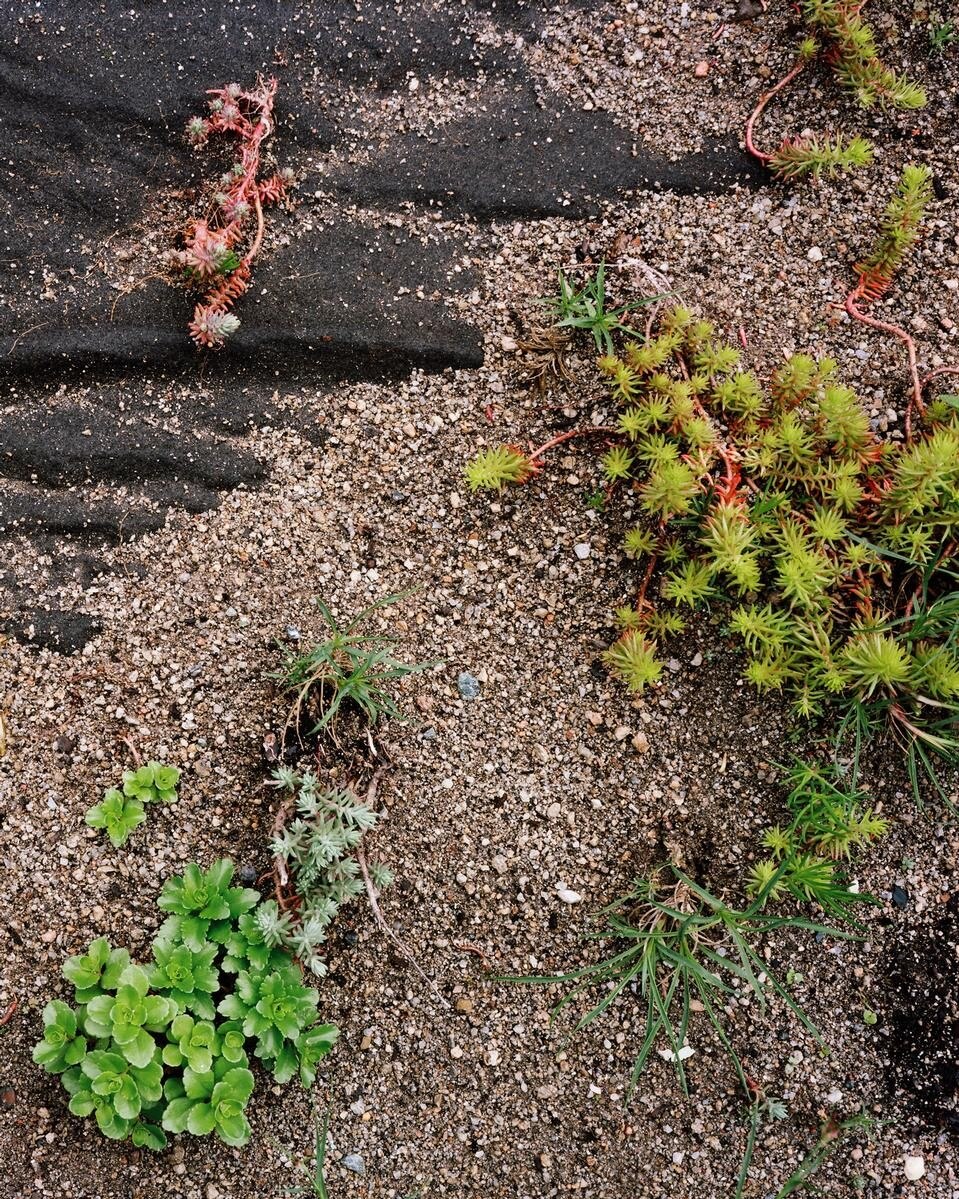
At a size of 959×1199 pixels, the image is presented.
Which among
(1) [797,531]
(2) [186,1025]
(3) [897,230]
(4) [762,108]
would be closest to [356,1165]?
(2) [186,1025]

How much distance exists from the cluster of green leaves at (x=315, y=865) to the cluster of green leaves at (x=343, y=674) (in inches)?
8.3

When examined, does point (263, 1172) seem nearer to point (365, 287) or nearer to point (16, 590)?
point (16, 590)

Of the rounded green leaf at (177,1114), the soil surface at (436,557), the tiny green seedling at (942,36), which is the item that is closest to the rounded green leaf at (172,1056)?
the rounded green leaf at (177,1114)

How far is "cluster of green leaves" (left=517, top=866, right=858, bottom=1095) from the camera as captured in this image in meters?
2.66

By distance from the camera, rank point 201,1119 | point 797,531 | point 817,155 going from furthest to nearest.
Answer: point 817,155
point 797,531
point 201,1119

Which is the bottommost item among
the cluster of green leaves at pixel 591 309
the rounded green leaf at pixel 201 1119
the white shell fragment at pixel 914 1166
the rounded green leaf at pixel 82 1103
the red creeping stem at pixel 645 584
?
the rounded green leaf at pixel 82 1103

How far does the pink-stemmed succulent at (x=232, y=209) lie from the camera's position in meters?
2.80

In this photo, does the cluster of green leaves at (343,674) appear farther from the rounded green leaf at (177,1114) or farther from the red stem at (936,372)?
the red stem at (936,372)

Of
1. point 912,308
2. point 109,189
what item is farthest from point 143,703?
point 912,308

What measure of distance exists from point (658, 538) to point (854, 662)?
0.70 meters

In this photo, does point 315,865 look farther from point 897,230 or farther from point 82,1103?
point 897,230

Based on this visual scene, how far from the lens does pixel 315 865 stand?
259cm

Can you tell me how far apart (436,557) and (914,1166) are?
2455 millimetres

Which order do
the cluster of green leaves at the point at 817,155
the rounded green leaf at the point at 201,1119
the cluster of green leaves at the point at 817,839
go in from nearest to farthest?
the rounded green leaf at the point at 201,1119 < the cluster of green leaves at the point at 817,839 < the cluster of green leaves at the point at 817,155
